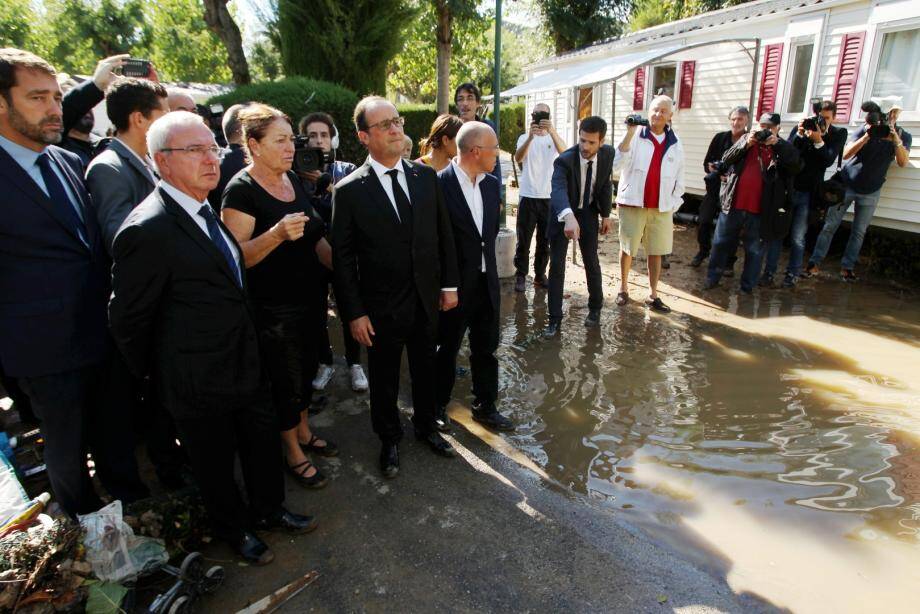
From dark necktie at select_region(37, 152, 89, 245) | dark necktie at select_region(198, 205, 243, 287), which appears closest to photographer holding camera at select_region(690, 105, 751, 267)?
dark necktie at select_region(198, 205, 243, 287)

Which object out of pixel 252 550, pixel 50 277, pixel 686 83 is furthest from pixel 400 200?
pixel 686 83

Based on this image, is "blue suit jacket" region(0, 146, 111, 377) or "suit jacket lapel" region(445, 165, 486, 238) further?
"suit jacket lapel" region(445, 165, 486, 238)

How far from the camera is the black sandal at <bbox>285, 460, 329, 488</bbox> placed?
3.15 meters

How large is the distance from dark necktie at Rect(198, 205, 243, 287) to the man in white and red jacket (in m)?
4.62

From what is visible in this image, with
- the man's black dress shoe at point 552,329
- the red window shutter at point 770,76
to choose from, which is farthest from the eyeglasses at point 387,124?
the red window shutter at point 770,76

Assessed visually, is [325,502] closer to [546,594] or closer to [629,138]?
[546,594]

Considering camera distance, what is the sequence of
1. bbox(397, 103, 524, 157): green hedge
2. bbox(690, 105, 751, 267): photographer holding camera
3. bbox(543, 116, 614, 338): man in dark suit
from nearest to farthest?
bbox(543, 116, 614, 338): man in dark suit → bbox(690, 105, 751, 267): photographer holding camera → bbox(397, 103, 524, 157): green hedge

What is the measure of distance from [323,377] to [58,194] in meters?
2.34

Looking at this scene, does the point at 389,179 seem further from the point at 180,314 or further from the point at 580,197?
the point at 580,197

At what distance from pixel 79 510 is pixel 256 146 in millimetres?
1988

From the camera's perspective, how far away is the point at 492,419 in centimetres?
381

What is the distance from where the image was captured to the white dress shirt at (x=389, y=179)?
9.75 feet

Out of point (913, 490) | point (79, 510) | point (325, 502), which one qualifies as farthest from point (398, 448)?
point (913, 490)

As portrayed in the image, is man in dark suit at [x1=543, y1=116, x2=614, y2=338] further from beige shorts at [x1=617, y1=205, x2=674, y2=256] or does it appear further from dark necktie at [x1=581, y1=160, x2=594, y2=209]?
beige shorts at [x1=617, y1=205, x2=674, y2=256]
